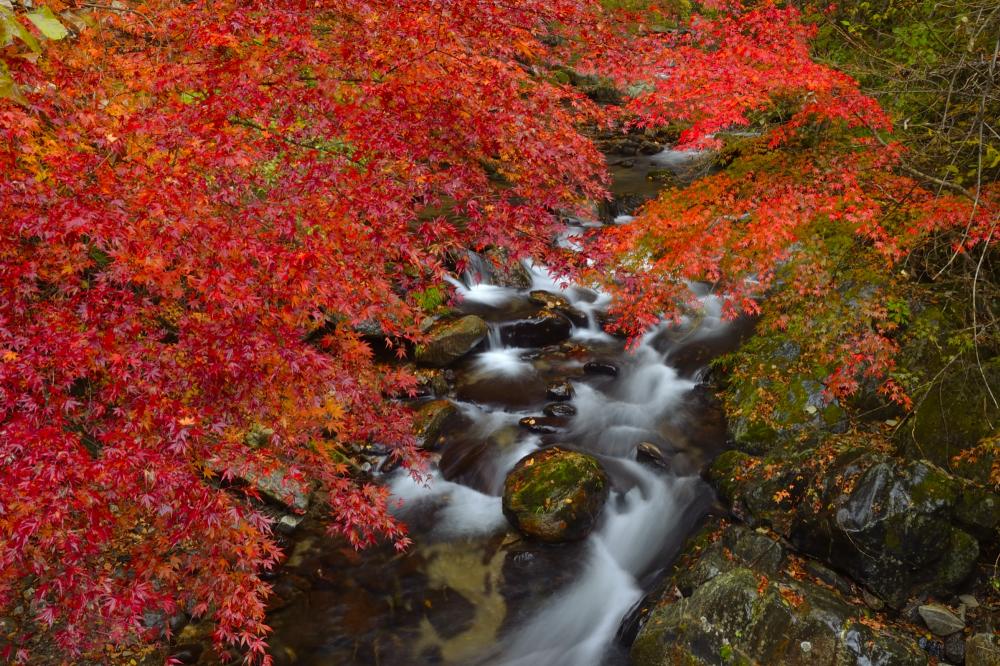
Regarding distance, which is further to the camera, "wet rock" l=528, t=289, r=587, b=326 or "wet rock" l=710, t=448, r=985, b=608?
"wet rock" l=528, t=289, r=587, b=326

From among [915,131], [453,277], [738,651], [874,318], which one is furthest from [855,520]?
[453,277]

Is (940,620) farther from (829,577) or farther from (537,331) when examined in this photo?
(537,331)

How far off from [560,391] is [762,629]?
4.98 meters

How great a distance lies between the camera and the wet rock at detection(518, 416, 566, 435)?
8930 mm

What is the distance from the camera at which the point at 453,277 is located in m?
11.7

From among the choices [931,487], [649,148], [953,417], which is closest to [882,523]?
[931,487]

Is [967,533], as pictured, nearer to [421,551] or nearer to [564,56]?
[421,551]

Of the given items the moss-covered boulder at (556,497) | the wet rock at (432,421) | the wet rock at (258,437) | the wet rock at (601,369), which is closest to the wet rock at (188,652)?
the wet rock at (258,437)

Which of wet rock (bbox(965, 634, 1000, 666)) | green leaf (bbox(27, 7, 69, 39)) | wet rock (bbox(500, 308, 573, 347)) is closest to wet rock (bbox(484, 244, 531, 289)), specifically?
wet rock (bbox(500, 308, 573, 347))

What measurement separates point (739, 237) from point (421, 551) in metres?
6.21

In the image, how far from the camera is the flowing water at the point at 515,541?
20.2 feet

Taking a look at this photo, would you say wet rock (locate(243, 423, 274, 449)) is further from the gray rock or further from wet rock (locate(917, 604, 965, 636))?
the gray rock

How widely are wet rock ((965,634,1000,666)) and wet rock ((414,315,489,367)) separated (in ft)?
23.9

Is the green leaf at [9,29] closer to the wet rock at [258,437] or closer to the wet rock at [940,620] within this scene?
the wet rock at [258,437]
